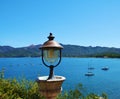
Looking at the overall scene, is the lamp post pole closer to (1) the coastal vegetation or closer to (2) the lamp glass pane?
(2) the lamp glass pane

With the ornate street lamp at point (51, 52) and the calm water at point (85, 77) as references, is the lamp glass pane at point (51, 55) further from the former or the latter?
the calm water at point (85, 77)

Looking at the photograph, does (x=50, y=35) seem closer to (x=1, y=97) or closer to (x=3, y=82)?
(x=1, y=97)

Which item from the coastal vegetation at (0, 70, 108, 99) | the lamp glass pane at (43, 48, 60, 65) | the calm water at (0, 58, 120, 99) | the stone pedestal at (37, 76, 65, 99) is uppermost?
the lamp glass pane at (43, 48, 60, 65)

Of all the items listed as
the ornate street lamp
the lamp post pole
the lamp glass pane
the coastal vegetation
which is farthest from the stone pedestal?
the coastal vegetation

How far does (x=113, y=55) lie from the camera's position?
197m

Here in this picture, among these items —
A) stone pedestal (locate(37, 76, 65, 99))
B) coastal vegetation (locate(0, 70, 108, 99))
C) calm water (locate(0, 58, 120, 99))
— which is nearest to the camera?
stone pedestal (locate(37, 76, 65, 99))

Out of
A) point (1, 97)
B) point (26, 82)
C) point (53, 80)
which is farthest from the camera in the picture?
point (26, 82)

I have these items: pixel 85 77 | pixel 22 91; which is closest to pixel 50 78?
pixel 22 91

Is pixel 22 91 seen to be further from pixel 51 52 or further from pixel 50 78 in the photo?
pixel 51 52

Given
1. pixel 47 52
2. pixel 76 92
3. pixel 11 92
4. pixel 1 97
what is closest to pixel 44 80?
pixel 47 52

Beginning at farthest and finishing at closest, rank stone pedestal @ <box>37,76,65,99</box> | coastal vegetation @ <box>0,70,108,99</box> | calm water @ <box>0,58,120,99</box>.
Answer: calm water @ <box>0,58,120,99</box> < coastal vegetation @ <box>0,70,108,99</box> < stone pedestal @ <box>37,76,65,99</box>

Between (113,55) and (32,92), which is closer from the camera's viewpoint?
(32,92)

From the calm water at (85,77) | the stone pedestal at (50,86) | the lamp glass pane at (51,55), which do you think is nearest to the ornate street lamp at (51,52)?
the lamp glass pane at (51,55)

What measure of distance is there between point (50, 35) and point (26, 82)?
Result: 11.7 ft
